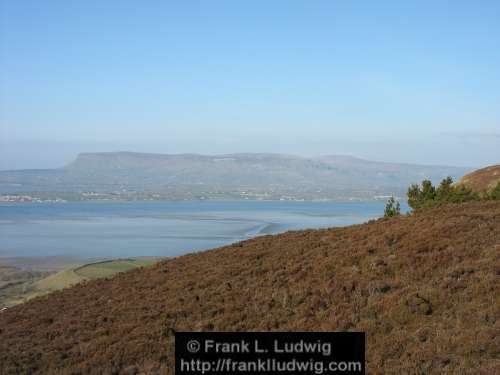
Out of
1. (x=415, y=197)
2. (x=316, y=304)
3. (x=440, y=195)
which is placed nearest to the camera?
(x=316, y=304)

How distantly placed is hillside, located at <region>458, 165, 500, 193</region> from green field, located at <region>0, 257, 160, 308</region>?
26.4 metres

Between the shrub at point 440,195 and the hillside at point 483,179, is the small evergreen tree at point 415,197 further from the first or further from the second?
the hillside at point 483,179

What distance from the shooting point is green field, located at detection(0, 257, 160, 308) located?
113 ft

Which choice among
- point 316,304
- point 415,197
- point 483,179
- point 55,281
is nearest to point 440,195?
point 415,197

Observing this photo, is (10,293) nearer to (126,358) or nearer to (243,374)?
(126,358)

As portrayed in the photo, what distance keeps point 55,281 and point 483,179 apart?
34.4 meters

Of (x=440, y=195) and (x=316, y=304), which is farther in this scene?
(x=440, y=195)

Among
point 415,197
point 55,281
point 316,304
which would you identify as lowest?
point 55,281

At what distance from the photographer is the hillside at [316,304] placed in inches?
395

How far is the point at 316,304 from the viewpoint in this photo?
12.8 metres

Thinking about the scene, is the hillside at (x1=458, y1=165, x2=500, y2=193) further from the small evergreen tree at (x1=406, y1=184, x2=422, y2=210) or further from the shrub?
the shrub

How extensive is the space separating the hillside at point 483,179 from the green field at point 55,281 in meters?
26.4

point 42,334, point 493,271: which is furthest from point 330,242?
point 42,334

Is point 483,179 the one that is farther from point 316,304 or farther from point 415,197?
point 316,304
